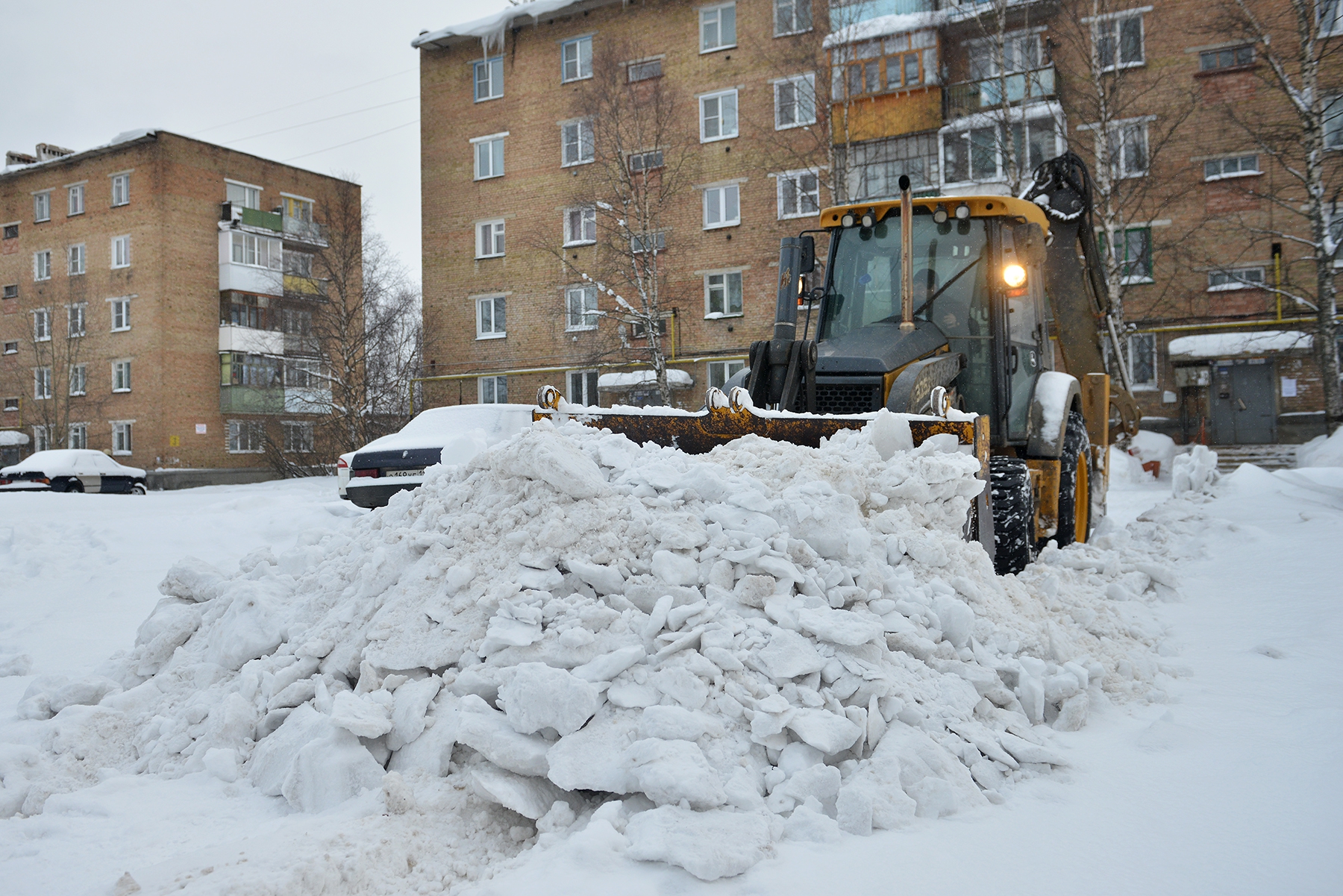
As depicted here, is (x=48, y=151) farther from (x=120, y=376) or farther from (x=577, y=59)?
(x=577, y=59)

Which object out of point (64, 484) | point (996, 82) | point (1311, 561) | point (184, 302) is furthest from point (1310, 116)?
point (184, 302)

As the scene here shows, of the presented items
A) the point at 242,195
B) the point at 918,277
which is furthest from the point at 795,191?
the point at 242,195

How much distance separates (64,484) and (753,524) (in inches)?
945

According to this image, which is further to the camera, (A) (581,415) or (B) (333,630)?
(A) (581,415)

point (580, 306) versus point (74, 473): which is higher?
point (580, 306)

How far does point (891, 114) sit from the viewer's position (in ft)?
71.2

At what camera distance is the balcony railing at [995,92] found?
20.0m

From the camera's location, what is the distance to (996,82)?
20.5 m

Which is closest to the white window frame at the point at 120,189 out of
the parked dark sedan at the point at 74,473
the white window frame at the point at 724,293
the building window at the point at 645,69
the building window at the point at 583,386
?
the parked dark sedan at the point at 74,473

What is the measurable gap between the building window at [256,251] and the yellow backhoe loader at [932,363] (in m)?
30.8

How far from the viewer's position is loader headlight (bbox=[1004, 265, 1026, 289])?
634cm

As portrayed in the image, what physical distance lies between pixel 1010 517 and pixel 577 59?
24989 mm

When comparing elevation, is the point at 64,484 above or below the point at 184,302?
below

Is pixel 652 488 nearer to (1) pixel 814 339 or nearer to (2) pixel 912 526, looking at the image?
(2) pixel 912 526
